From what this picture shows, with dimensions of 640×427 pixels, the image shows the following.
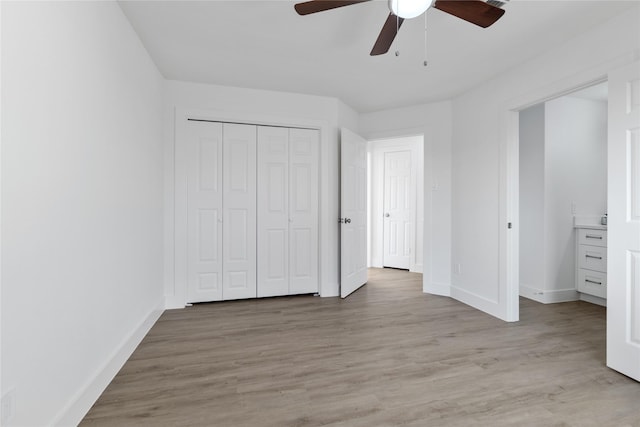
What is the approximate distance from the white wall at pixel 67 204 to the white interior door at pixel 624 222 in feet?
10.6

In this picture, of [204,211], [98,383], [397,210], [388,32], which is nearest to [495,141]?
[388,32]

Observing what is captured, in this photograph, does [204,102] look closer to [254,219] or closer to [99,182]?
[254,219]

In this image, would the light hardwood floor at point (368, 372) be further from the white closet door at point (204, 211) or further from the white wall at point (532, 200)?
the white wall at point (532, 200)

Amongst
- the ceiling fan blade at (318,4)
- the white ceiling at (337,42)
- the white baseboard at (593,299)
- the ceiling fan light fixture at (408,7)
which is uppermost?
the white ceiling at (337,42)

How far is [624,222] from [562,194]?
1966mm

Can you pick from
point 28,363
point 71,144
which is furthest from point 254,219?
point 28,363

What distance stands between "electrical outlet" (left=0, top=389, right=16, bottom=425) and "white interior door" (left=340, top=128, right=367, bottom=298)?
3063 millimetres

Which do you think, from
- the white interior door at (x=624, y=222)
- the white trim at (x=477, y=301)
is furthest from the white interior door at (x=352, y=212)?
the white interior door at (x=624, y=222)

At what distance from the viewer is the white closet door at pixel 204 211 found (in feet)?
11.7

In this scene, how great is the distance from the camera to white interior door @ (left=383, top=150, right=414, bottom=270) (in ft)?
18.8

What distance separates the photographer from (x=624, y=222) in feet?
6.91

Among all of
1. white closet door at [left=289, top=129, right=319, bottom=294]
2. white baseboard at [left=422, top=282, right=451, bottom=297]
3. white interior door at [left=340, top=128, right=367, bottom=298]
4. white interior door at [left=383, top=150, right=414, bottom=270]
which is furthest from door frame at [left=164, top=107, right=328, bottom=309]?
white interior door at [left=383, top=150, right=414, bottom=270]

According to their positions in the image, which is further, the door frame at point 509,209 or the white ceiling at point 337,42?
the door frame at point 509,209

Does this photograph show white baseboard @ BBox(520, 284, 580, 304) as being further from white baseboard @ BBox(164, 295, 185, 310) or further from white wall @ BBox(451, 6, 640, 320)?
white baseboard @ BBox(164, 295, 185, 310)
